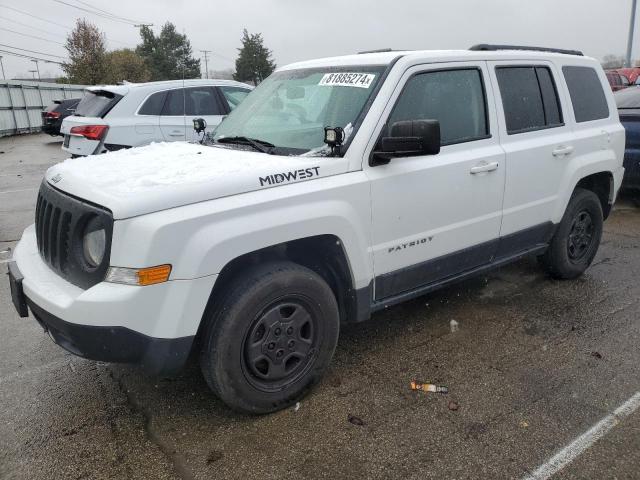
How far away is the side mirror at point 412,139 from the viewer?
2.95 meters

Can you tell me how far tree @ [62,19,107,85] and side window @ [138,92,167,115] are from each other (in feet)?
135

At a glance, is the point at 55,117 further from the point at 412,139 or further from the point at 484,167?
the point at 412,139

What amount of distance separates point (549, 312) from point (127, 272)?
11.0ft

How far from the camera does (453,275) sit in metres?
3.87

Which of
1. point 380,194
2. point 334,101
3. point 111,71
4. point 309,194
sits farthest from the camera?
point 111,71

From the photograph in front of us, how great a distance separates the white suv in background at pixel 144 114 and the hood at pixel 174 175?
465cm

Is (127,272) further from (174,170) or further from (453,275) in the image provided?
(453,275)

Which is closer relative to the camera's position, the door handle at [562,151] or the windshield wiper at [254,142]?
the windshield wiper at [254,142]

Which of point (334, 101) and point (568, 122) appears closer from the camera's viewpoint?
point (334, 101)

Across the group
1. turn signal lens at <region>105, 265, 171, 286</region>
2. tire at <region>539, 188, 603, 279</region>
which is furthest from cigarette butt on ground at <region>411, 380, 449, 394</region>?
tire at <region>539, 188, 603, 279</region>

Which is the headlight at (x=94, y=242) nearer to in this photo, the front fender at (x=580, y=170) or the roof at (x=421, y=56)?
the roof at (x=421, y=56)

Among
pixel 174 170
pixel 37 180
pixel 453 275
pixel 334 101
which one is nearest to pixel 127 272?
pixel 174 170

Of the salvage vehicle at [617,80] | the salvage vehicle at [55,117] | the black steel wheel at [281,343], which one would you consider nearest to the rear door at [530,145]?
the black steel wheel at [281,343]

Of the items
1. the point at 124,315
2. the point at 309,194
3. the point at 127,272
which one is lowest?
the point at 124,315
